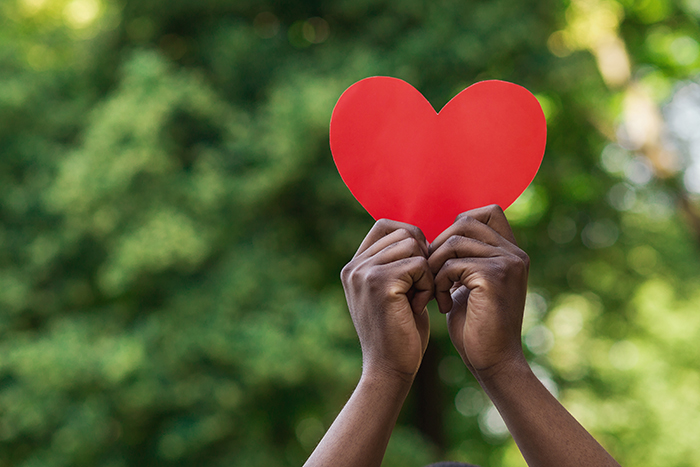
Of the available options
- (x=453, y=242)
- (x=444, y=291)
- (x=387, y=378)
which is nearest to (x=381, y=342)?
(x=387, y=378)

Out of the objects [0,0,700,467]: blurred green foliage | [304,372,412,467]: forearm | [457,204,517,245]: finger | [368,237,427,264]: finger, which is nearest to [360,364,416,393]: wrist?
[304,372,412,467]: forearm

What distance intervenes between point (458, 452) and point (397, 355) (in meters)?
9.70

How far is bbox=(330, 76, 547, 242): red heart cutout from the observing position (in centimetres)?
163

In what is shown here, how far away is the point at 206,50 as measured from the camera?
23.1 feet

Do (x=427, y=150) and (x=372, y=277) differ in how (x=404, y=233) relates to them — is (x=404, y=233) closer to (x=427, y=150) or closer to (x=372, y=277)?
(x=372, y=277)

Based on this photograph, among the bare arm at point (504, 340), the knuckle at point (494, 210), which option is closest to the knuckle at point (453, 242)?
the bare arm at point (504, 340)

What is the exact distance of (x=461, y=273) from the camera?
1.32m

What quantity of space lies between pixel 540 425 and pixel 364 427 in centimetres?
40

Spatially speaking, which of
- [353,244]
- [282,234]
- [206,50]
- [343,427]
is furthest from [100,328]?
[343,427]

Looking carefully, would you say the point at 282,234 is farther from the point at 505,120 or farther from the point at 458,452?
the point at 458,452

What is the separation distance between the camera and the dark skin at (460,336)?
1.27m

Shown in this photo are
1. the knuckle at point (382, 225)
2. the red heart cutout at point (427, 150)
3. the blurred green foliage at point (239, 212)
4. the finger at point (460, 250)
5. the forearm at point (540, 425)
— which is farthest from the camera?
the blurred green foliage at point (239, 212)

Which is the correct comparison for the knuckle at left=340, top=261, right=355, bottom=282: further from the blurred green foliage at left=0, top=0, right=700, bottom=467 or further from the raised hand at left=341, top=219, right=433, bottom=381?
the blurred green foliage at left=0, top=0, right=700, bottom=467

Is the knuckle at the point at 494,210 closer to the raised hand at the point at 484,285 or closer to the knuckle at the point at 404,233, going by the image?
the raised hand at the point at 484,285
